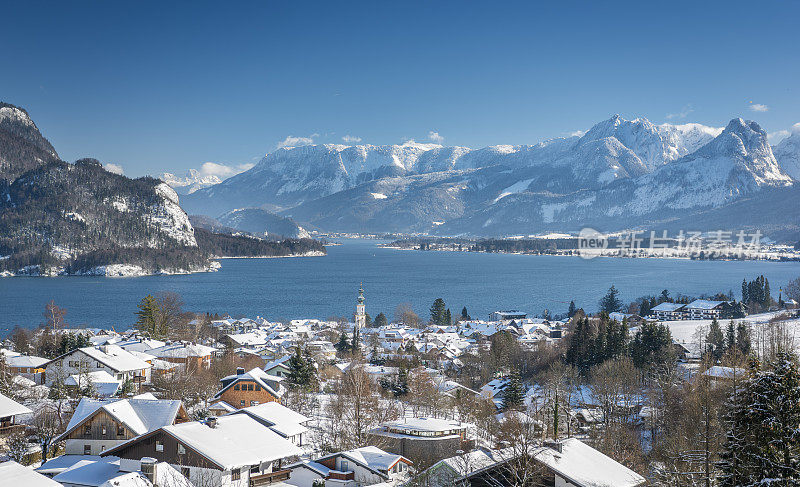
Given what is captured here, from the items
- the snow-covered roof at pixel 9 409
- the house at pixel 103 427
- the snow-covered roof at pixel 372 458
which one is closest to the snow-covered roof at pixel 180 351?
the snow-covered roof at pixel 9 409

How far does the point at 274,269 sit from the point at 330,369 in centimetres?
11444

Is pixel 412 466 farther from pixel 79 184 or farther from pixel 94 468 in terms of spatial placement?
pixel 79 184

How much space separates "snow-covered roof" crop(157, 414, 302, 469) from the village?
6 cm

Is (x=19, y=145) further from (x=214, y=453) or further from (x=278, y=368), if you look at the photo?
(x=214, y=453)

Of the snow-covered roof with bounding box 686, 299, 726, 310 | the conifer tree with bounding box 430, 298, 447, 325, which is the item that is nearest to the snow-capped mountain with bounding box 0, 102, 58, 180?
the conifer tree with bounding box 430, 298, 447, 325

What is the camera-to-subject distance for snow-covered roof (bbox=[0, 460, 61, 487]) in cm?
1182

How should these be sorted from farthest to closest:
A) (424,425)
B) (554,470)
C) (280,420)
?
(424,425)
(280,420)
(554,470)

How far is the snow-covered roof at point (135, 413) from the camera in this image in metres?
18.9

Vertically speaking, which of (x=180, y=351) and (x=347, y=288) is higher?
(x=180, y=351)

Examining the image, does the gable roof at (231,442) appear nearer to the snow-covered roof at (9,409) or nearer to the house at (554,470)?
Answer: the house at (554,470)

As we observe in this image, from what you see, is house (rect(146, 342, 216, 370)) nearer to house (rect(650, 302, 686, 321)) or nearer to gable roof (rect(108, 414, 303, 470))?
gable roof (rect(108, 414, 303, 470))

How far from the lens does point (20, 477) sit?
12.0 m

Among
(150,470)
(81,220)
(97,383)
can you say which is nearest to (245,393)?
(97,383)

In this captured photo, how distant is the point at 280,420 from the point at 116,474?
617 centimetres
